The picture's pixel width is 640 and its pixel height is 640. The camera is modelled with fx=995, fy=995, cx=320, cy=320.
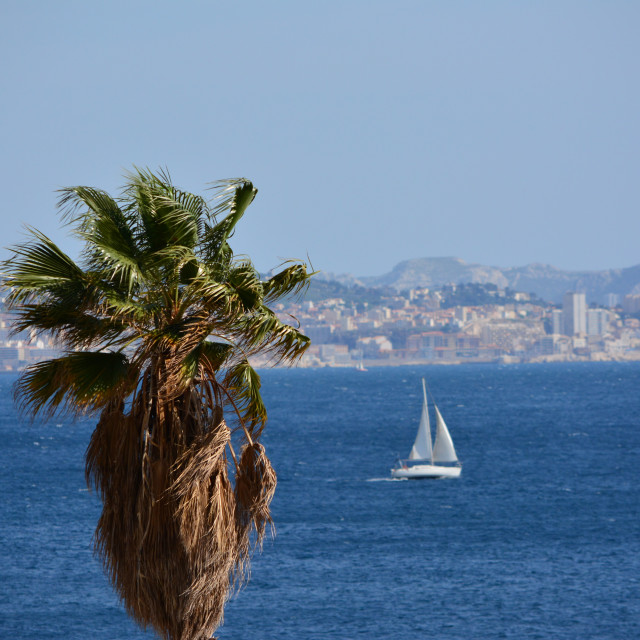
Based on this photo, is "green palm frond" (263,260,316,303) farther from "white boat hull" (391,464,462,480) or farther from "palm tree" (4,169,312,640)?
"white boat hull" (391,464,462,480)

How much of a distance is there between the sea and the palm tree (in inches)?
75.0

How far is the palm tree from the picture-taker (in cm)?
892

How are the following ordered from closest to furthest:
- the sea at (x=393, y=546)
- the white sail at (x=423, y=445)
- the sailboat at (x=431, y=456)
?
the sea at (x=393, y=546), the sailboat at (x=431, y=456), the white sail at (x=423, y=445)

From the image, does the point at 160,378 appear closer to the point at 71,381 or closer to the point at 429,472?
the point at 71,381

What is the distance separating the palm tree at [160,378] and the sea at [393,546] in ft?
6.25

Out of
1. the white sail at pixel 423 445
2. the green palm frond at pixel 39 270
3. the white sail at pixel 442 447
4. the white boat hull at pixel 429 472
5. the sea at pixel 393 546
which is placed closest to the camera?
the green palm frond at pixel 39 270

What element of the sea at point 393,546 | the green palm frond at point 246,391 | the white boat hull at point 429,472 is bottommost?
the sea at point 393,546

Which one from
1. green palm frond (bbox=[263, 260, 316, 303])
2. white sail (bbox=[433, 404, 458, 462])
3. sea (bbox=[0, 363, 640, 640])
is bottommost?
sea (bbox=[0, 363, 640, 640])

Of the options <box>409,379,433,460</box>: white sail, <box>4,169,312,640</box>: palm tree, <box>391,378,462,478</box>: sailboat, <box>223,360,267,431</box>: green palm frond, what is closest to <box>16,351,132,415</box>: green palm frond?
<box>4,169,312,640</box>: palm tree

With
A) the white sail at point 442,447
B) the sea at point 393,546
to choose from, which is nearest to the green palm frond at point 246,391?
the sea at point 393,546

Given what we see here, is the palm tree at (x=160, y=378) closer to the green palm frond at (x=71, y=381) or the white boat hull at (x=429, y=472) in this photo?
the green palm frond at (x=71, y=381)

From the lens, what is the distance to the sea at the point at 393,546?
125 feet

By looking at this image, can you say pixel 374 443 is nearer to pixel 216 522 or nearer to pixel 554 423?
pixel 554 423

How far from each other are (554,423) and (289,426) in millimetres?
31306
